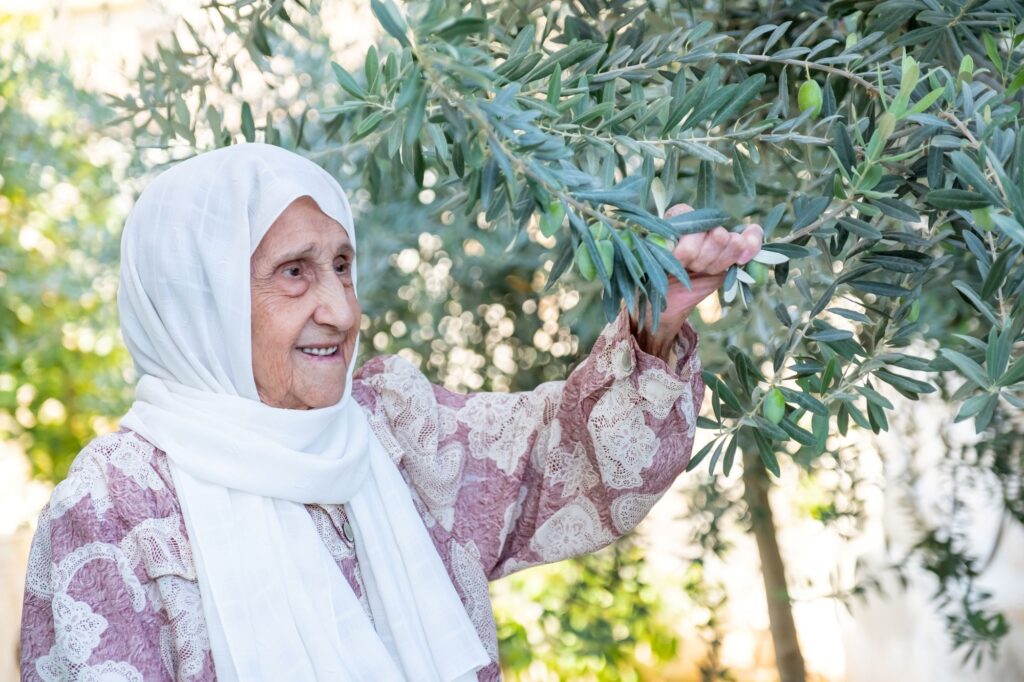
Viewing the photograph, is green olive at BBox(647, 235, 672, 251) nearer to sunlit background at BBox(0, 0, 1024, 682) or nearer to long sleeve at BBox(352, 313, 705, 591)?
long sleeve at BBox(352, 313, 705, 591)

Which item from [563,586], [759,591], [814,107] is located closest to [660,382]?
[814,107]

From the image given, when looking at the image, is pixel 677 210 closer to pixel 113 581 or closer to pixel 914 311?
pixel 914 311

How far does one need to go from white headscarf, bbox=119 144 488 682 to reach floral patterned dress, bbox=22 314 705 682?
5cm

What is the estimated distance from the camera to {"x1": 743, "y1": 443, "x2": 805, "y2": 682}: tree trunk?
2.88 meters

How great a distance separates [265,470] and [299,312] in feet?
0.80

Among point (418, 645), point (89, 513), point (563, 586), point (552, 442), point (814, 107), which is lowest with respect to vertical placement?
point (563, 586)

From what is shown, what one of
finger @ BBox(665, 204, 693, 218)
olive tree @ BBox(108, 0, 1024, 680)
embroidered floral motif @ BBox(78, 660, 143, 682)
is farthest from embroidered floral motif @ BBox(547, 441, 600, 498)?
embroidered floral motif @ BBox(78, 660, 143, 682)

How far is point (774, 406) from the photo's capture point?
4.99ft

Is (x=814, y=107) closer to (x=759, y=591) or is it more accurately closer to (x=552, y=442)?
(x=552, y=442)

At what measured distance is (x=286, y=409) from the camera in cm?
171

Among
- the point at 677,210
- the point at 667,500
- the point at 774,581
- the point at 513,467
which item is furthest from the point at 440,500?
the point at 667,500

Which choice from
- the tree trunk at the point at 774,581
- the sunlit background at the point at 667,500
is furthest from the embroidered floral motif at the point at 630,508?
the tree trunk at the point at 774,581

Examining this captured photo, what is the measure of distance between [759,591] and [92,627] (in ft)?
11.7

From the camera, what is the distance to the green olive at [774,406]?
59.8 inches
